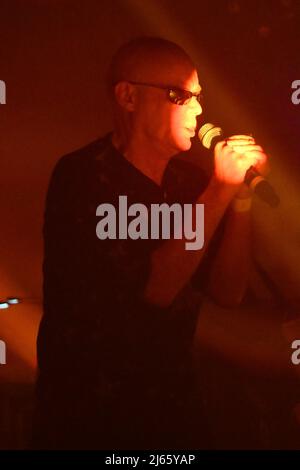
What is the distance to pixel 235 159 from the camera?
6.82 feet

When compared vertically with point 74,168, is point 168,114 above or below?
above

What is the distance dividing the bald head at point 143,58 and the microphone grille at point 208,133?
20cm

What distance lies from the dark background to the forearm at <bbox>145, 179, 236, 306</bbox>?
17 cm

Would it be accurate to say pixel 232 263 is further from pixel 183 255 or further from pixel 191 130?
pixel 191 130

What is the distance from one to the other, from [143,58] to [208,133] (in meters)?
0.31

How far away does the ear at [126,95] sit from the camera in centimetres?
222

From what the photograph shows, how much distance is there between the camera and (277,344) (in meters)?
2.31

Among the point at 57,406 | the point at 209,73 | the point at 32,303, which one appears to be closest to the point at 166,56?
the point at 209,73

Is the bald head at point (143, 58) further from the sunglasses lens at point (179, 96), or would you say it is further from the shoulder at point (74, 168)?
the shoulder at point (74, 168)

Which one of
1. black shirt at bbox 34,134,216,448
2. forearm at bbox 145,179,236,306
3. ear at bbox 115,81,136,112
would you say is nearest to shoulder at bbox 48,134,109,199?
black shirt at bbox 34,134,216,448

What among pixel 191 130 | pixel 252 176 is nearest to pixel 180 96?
pixel 191 130

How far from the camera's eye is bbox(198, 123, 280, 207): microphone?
6.58ft

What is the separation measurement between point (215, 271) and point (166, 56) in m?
0.68

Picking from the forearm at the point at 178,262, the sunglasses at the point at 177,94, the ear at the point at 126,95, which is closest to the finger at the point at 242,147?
the forearm at the point at 178,262
